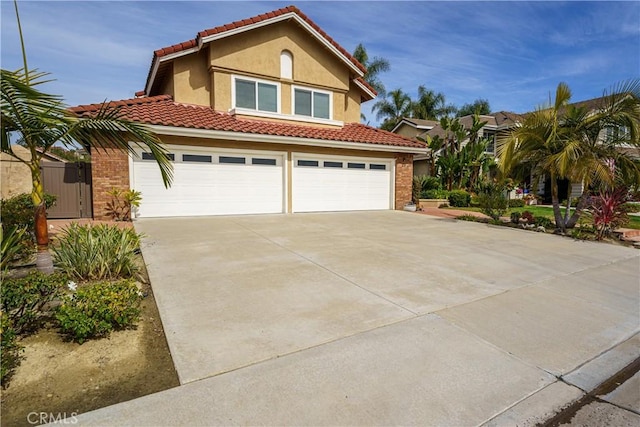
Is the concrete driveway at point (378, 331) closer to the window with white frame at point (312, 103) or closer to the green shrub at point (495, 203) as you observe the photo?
the green shrub at point (495, 203)

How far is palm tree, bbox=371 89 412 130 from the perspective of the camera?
37812 mm

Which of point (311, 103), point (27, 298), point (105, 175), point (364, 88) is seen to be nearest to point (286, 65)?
point (311, 103)

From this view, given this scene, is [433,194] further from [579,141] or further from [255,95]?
[255,95]

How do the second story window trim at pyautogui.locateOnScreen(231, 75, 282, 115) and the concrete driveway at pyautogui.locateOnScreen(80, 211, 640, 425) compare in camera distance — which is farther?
the second story window trim at pyautogui.locateOnScreen(231, 75, 282, 115)

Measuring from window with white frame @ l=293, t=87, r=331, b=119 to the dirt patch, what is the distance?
43.6ft

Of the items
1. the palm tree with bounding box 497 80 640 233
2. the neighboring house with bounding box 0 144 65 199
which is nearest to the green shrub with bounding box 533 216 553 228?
the palm tree with bounding box 497 80 640 233

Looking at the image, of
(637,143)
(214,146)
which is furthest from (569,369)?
(214,146)

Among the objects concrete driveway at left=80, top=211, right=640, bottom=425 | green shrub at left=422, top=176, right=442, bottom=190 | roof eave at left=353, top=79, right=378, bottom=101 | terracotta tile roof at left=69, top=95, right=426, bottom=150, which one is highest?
roof eave at left=353, top=79, right=378, bottom=101

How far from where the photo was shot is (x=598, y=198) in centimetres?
976

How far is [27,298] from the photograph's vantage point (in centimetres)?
334

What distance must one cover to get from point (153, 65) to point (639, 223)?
21.2 metres

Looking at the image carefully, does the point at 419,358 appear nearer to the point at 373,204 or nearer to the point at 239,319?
the point at 239,319

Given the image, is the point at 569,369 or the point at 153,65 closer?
the point at 569,369

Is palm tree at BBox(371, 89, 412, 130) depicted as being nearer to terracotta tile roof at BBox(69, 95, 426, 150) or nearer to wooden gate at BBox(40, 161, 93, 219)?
terracotta tile roof at BBox(69, 95, 426, 150)
